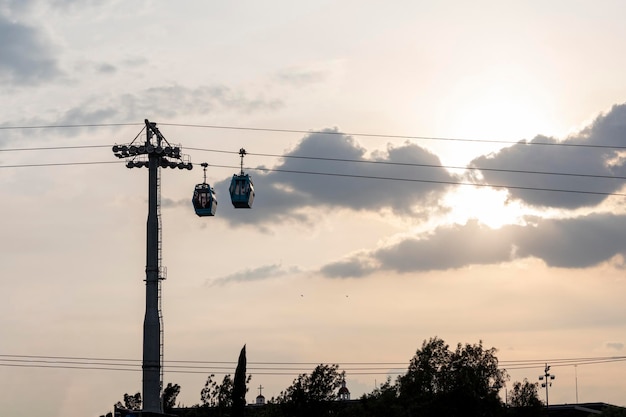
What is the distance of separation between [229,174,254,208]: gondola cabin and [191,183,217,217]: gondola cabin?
5.05m

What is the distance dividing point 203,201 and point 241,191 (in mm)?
5995

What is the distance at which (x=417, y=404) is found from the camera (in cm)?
12462

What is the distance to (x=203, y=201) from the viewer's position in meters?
97.4

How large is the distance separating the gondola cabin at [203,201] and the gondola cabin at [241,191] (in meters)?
5.05

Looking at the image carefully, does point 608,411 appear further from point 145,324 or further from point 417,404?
point 145,324

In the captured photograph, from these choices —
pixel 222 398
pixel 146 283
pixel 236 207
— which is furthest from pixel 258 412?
pixel 236 207

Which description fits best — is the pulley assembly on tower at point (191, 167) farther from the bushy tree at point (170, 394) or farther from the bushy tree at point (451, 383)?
the bushy tree at point (170, 394)

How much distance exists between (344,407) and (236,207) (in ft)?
168

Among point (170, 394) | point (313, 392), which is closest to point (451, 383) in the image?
point (313, 392)

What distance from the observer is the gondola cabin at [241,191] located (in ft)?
303

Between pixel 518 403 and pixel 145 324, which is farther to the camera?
pixel 518 403

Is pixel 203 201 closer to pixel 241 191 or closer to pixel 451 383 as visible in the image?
pixel 241 191

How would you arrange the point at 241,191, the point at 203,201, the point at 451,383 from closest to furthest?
1. the point at 241,191
2. the point at 203,201
3. the point at 451,383

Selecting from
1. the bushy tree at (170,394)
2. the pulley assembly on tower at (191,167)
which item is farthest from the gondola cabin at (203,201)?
the bushy tree at (170,394)
